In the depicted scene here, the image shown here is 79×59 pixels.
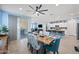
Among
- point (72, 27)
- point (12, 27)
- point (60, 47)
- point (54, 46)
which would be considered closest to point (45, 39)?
point (54, 46)

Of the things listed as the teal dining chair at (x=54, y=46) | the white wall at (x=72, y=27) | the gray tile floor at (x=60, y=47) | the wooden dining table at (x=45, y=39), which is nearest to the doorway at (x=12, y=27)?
the gray tile floor at (x=60, y=47)

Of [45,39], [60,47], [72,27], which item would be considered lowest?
[60,47]

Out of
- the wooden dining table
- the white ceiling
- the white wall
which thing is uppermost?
the white ceiling

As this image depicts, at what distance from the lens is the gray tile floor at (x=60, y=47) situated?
261 cm

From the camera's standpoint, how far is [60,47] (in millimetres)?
2668

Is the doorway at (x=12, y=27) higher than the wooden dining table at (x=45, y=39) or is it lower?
higher

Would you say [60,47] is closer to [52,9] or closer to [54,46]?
[54,46]

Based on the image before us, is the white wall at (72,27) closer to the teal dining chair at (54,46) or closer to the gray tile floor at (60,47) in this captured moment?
the gray tile floor at (60,47)

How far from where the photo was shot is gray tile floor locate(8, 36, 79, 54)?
8.55ft

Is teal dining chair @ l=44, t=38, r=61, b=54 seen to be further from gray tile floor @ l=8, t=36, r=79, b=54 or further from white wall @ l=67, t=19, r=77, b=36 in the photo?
white wall @ l=67, t=19, r=77, b=36

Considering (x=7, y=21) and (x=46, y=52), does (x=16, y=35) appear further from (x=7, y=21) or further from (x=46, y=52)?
(x=46, y=52)

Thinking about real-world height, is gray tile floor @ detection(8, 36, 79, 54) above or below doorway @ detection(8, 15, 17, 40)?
below

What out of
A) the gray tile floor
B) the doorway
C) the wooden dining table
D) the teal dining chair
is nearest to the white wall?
the gray tile floor
